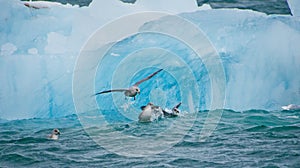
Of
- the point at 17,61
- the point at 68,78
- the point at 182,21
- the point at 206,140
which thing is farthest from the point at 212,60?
the point at 17,61

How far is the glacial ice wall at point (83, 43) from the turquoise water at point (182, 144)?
32 cm

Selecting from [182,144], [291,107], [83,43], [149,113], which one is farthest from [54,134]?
[291,107]

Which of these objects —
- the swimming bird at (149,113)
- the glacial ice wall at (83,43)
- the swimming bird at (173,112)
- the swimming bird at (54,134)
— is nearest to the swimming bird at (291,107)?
the glacial ice wall at (83,43)

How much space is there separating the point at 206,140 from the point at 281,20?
134 inches

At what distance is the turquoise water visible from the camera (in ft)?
17.9

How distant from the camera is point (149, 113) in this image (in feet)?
24.6

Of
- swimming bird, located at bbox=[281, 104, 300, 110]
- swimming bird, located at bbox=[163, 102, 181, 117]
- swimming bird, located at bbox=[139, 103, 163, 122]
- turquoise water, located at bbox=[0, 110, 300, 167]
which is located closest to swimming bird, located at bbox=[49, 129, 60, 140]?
→ turquoise water, located at bbox=[0, 110, 300, 167]

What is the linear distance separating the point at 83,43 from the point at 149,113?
73.3 inches

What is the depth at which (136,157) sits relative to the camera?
570 cm

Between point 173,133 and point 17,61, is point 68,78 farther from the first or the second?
point 173,133

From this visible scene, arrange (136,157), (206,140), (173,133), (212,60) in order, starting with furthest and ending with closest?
(212,60)
(173,133)
(206,140)
(136,157)

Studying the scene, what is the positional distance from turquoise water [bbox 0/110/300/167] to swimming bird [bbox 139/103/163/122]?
151 millimetres

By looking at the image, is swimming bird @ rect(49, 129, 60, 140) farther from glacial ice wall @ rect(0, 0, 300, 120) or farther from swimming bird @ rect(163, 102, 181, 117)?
swimming bird @ rect(163, 102, 181, 117)

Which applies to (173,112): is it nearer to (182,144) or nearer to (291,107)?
(182,144)
